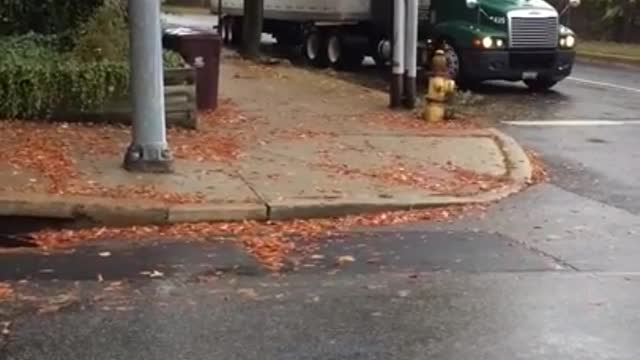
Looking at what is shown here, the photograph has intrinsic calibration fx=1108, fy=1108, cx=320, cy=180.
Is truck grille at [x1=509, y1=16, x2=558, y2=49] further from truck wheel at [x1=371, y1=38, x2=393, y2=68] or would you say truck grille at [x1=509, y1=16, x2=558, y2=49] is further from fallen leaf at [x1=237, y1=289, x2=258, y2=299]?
fallen leaf at [x1=237, y1=289, x2=258, y2=299]

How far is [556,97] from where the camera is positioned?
19625 mm

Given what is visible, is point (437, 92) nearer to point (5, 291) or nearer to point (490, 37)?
Result: point (490, 37)

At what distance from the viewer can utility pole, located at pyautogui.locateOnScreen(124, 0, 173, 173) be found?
32.0ft

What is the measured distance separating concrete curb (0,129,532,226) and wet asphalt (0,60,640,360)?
533mm

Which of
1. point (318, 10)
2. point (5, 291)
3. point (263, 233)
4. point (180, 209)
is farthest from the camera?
point (318, 10)

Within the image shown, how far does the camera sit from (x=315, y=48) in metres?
24.9

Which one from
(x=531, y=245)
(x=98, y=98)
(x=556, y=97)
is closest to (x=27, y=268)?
(x=531, y=245)

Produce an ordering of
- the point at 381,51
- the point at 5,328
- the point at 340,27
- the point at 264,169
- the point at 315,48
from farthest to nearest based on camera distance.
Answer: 1. the point at 315,48
2. the point at 340,27
3. the point at 381,51
4. the point at 264,169
5. the point at 5,328

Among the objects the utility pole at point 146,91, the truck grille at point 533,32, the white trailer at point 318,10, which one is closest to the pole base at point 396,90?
the truck grille at point 533,32

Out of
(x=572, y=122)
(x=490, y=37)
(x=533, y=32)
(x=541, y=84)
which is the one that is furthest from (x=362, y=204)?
(x=541, y=84)

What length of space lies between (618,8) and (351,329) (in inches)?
1357

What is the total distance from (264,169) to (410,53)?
5.60 meters

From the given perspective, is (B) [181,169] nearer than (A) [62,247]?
No

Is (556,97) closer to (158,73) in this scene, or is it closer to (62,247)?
(158,73)
